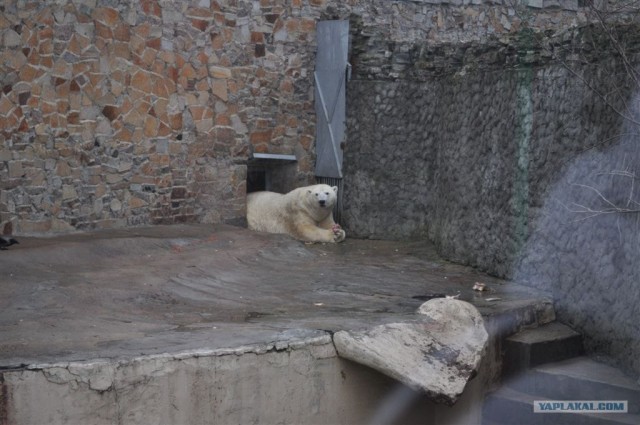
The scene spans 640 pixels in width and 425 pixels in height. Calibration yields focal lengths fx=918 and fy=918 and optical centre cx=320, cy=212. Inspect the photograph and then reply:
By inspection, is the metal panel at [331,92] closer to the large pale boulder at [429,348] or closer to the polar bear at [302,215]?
the polar bear at [302,215]

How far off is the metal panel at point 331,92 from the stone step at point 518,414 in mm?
4946

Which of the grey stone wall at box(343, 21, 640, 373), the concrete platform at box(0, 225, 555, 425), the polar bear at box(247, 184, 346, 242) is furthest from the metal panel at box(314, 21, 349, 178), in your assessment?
the concrete platform at box(0, 225, 555, 425)

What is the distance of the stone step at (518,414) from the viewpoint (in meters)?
6.16

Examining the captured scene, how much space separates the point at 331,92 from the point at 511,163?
365 centimetres

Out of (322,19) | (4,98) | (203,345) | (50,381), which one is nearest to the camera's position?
(50,381)

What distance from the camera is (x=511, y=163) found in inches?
314

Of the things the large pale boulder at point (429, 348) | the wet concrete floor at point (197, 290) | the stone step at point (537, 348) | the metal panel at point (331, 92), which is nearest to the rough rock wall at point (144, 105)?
the metal panel at point (331, 92)

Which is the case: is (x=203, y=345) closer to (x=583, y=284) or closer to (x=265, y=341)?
(x=265, y=341)

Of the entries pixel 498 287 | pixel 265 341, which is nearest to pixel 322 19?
pixel 498 287

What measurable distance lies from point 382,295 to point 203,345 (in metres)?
2.42

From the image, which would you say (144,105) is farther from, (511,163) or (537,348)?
(537,348)

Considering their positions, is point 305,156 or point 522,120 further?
point 305,156

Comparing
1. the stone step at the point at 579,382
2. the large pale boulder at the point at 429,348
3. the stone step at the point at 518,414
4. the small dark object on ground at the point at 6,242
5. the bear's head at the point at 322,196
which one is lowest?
the stone step at the point at 518,414

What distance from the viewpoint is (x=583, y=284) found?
22.6ft
